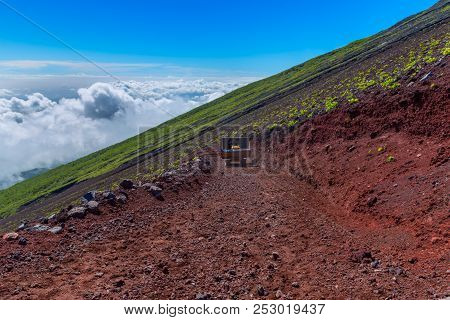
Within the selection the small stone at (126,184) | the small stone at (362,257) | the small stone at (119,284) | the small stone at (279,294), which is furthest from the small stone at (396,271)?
the small stone at (126,184)

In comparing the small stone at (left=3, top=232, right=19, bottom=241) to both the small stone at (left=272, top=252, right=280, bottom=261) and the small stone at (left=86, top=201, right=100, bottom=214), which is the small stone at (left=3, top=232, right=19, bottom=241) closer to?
the small stone at (left=86, top=201, right=100, bottom=214)

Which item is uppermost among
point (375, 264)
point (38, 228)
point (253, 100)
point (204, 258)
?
point (253, 100)

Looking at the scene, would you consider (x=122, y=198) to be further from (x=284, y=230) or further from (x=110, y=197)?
(x=284, y=230)

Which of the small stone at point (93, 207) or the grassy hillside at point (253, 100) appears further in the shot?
the grassy hillside at point (253, 100)

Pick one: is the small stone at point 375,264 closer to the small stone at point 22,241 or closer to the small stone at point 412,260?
the small stone at point 412,260

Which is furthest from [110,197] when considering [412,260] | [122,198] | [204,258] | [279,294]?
[412,260]

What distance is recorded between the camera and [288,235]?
1041cm

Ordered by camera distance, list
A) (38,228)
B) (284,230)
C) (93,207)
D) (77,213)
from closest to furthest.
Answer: (38,228) → (77,213) → (284,230) → (93,207)

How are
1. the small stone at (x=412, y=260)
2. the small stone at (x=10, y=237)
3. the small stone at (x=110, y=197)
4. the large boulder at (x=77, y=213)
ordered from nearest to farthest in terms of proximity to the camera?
the small stone at (x=412, y=260), the small stone at (x=10, y=237), the large boulder at (x=77, y=213), the small stone at (x=110, y=197)

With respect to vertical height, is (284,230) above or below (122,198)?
below

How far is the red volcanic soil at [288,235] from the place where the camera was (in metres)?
7.06

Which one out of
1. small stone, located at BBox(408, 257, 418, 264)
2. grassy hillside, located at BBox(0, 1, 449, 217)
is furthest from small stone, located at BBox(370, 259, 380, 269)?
grassy hillside, located at BBox(0, 1, 449, 217)

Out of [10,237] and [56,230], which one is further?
[56,230]
